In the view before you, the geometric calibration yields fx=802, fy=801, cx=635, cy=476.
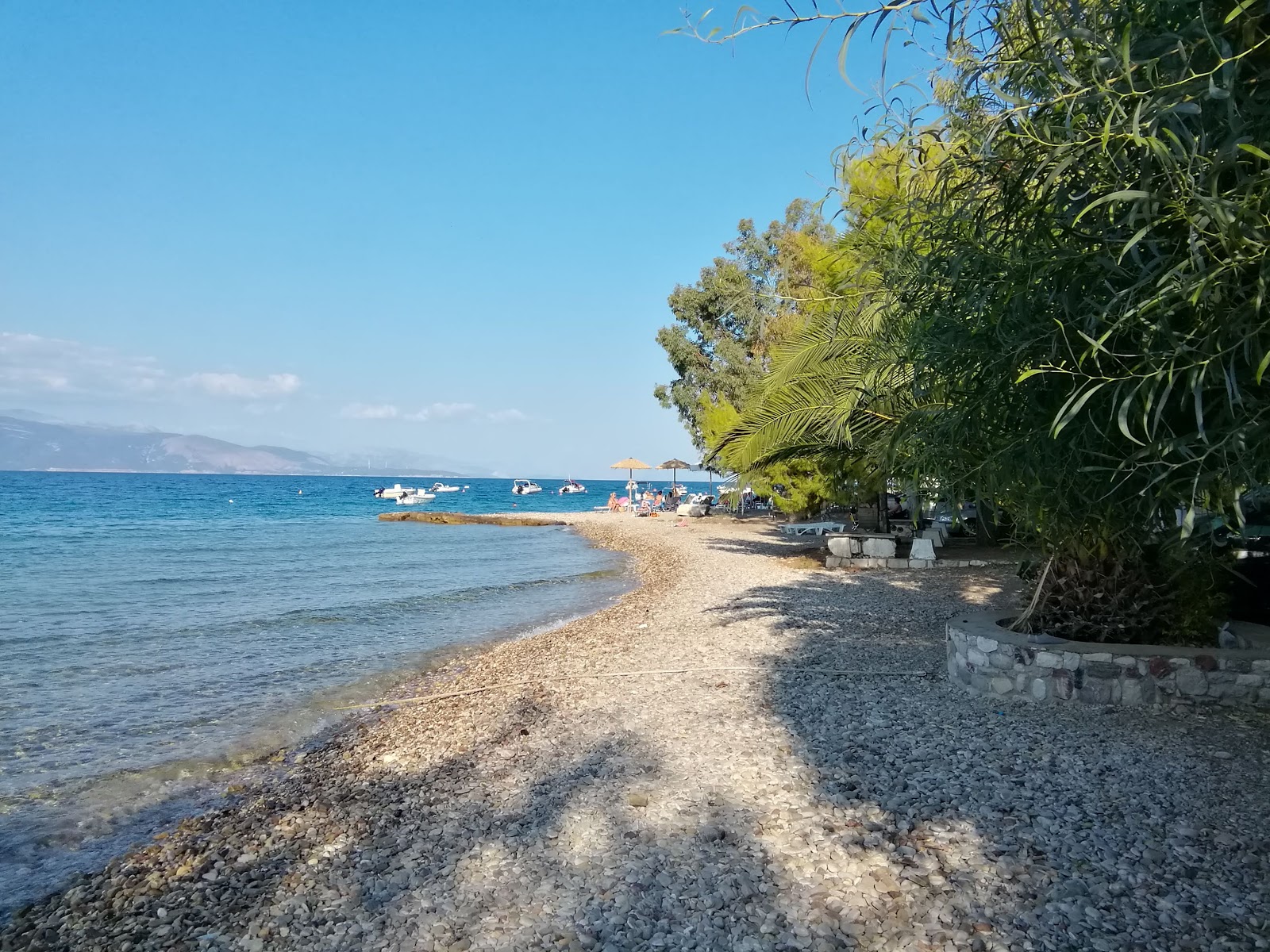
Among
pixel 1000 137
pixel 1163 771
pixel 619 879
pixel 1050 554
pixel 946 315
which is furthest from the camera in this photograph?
pixel 1050 554

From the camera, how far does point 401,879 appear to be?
3.69 metres

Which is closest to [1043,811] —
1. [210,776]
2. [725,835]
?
[725,835]

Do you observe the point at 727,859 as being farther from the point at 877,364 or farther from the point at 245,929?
the point at 877,364

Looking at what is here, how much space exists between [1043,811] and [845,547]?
37.5 ft

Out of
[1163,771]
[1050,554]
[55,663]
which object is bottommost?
[55,663]

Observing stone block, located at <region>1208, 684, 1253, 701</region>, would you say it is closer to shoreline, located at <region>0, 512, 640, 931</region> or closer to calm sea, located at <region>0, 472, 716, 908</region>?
shoreline, located at <region>0, 512, 640, 931</region>

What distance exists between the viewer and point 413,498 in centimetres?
6794

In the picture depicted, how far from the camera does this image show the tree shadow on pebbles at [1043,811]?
3.00 metres

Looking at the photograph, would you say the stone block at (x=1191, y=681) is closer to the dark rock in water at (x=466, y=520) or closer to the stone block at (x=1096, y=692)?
the stone block at (x=1096, y=692)

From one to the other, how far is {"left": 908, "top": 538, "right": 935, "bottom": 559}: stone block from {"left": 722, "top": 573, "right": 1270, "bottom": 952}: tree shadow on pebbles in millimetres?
8223

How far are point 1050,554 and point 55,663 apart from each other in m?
11.0

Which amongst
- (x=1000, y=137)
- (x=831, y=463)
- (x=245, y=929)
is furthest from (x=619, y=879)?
(x=831, y=463)

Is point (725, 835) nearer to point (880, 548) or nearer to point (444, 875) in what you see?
point (444, 875)

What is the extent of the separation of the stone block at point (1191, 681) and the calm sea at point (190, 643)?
661cm
